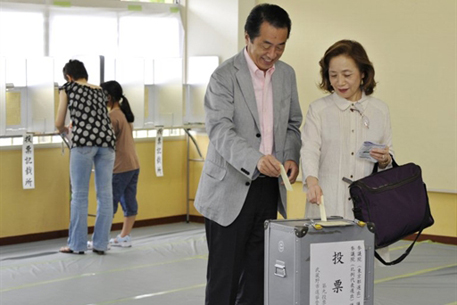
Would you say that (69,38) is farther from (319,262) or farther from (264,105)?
(319,262)

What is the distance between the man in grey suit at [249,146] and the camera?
339 centimetres

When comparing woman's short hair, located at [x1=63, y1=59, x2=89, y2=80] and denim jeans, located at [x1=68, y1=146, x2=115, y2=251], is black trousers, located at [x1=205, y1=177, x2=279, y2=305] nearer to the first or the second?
denim jeans, located at [x1=68, y1=146, x2=115, y2=251]

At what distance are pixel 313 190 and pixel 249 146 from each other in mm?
315

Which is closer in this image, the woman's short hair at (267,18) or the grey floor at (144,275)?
the woman's short hair at (267,18)

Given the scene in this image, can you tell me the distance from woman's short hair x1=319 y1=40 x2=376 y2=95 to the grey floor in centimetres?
190

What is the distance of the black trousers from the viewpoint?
3.48 metres

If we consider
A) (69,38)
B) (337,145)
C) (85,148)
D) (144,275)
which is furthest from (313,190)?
(69,38)

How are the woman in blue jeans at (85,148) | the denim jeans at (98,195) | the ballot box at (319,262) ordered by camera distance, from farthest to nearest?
1. the denim jeans at (98,195)
2. the woman in blue jeans at (85,148)
3. the ballot box at (319,262)

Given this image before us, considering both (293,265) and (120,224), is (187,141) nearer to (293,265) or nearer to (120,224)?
(120,224)

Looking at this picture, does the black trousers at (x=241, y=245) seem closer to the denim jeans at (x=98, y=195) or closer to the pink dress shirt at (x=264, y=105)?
the pink dress shirt at (x=264, y=105)

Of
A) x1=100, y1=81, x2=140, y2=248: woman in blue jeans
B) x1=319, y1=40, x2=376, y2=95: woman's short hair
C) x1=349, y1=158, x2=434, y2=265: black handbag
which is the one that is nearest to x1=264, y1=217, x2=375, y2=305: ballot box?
x1=349, y1=158, x2=434, y2=265: black handbag

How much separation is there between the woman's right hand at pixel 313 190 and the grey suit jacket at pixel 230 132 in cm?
24

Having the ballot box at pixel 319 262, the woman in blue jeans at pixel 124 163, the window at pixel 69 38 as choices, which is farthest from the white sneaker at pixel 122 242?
the ballot box at pixel 319 262

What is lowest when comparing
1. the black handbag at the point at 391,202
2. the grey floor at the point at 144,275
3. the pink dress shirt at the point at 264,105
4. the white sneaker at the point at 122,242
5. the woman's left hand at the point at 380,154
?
the grey floor at the point at 144,275
